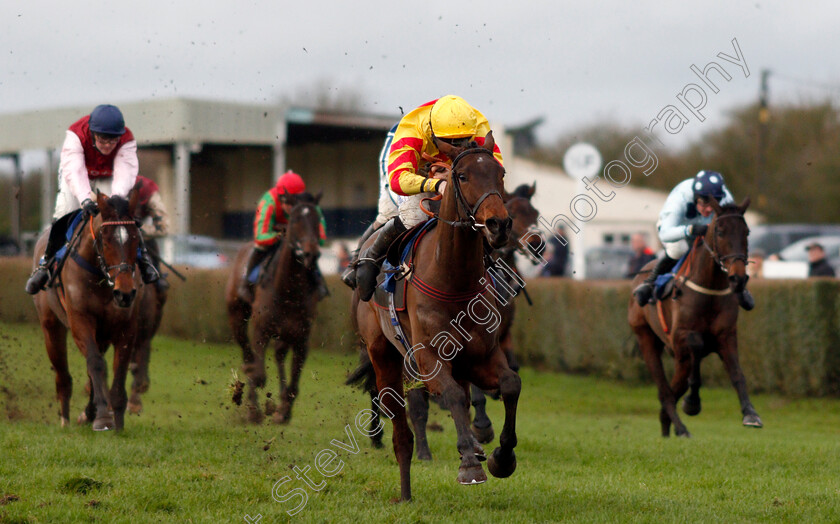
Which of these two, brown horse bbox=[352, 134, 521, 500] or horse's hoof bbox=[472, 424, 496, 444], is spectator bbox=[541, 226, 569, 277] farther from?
brown horse bbox=[352, 134, 521, 500]

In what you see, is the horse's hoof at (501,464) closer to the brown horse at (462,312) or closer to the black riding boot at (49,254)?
the brown horse at (462,312)

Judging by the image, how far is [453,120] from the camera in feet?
17.7

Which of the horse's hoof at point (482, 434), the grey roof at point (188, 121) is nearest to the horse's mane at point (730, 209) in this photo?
the horse's hoof at point (482, 434)

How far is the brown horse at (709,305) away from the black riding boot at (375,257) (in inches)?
128

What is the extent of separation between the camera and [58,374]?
324 inches

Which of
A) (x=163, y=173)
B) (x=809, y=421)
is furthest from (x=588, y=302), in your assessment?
(x=163, y=173)

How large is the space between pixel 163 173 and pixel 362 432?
2854 cm

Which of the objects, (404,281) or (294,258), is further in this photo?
(294,258)

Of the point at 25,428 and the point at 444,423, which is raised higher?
the point at 25,428

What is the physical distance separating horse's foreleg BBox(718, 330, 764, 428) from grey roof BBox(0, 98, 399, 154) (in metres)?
13.6

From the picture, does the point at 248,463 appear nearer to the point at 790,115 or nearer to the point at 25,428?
the point at 25,428

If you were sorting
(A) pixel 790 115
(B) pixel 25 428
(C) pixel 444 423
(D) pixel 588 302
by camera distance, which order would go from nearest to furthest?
(B) pixel 25 428, (C) pixel 444 423, (D) pixel 588 302, (A) pixel 790 115

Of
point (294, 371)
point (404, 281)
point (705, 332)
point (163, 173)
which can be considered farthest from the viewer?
point (163, 173)

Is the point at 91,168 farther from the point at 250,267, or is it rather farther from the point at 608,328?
the point at 608,328
